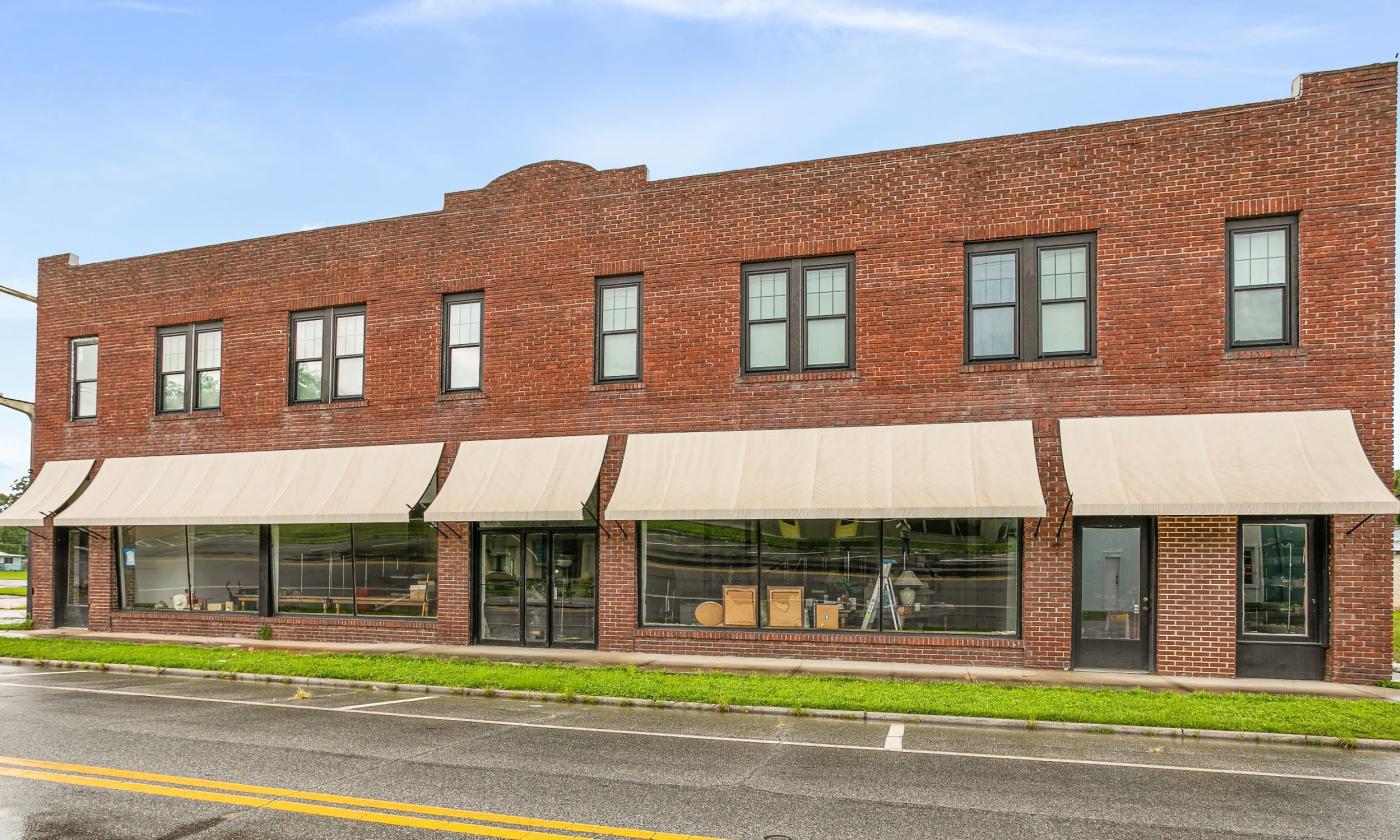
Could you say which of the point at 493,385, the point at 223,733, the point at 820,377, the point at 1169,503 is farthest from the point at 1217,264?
the point at 223,733

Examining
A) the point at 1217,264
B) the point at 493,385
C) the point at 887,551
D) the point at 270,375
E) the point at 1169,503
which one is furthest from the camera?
the point at 270,375

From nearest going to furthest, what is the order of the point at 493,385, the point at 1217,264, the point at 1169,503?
the point at 1169,503 < the point at 1217,264 < the point at 493,385

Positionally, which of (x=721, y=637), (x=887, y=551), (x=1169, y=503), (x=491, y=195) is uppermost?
(x=491, y=195)

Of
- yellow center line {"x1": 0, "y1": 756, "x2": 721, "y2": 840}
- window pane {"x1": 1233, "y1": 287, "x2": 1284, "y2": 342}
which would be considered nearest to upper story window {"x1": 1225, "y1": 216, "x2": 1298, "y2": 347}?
window pane {"x1": 1233, "y1": 287, "x2": 1284, "y2": 342}

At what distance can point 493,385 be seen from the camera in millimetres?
18094

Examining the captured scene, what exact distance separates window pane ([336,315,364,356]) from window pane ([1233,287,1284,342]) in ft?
50.1

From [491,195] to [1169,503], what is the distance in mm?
12586

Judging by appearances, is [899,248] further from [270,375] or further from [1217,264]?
[270,375]

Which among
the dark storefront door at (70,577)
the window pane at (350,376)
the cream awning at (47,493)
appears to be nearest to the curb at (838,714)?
the window pane at (350,376)

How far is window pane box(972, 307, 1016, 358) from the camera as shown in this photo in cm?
1538

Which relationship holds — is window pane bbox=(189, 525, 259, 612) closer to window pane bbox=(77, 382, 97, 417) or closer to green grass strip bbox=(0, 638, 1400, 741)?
green grass strip bbox=(0, 638, 1400, 741)

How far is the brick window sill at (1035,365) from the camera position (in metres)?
14.8

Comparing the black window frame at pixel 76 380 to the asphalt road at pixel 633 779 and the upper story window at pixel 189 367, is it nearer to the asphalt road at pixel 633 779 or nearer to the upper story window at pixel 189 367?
the upper story window at pixel 189 367

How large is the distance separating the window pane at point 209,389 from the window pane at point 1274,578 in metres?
19.1
